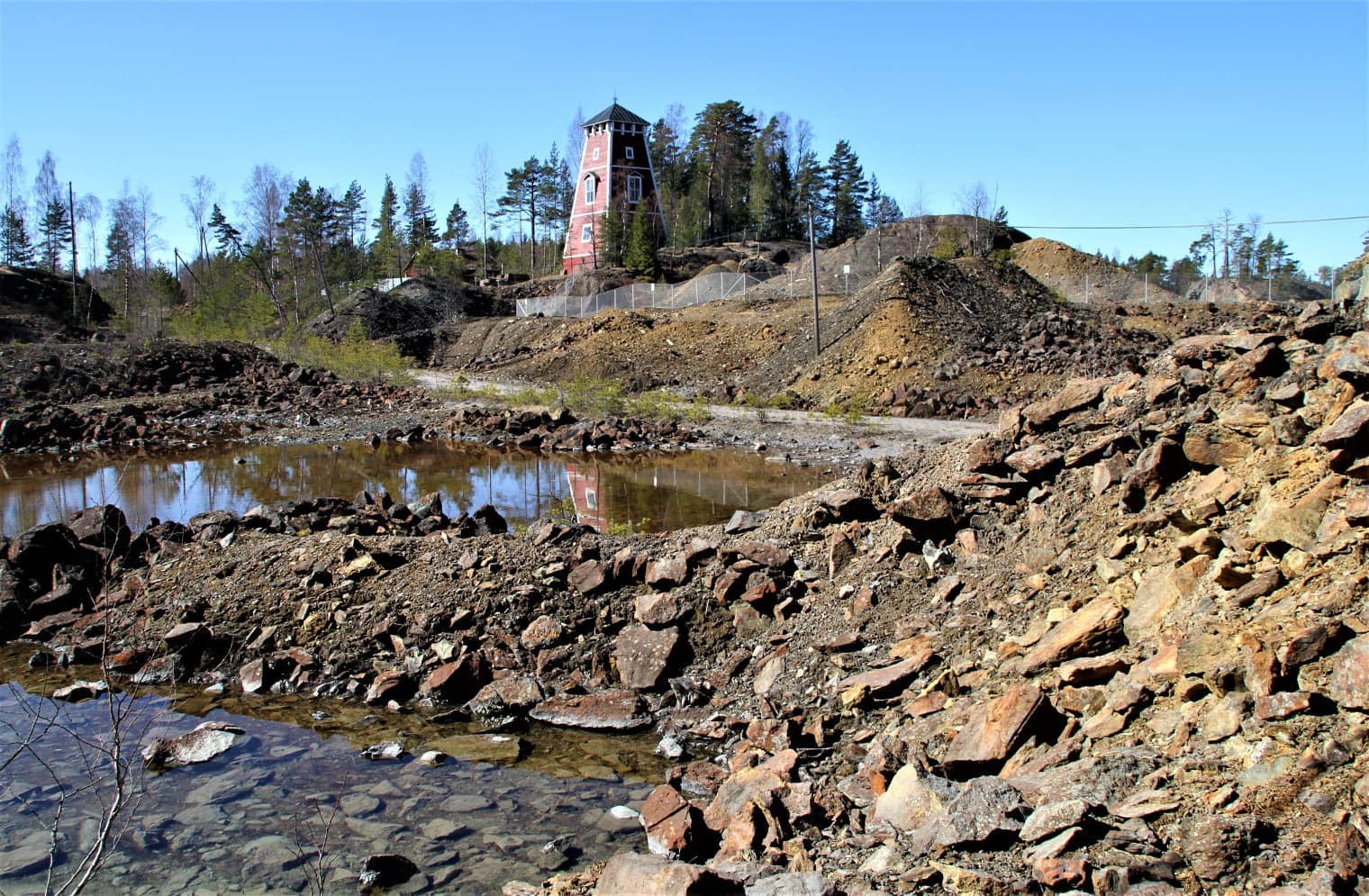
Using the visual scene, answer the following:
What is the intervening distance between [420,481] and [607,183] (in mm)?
47547

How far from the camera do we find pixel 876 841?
4.73 meters

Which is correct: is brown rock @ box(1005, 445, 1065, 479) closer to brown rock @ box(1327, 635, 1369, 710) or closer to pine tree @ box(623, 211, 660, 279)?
brown rock @ box(1327, 635, 1369, 710)

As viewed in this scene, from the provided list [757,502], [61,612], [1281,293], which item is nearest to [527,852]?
[61,612]

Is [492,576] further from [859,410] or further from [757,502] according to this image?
[859,410]

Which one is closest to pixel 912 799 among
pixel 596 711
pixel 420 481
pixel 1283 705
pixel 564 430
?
pixel 1283 705

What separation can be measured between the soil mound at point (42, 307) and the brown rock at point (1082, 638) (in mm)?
52657

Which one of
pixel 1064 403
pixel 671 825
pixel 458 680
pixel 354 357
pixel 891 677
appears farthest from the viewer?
pixel 354 357

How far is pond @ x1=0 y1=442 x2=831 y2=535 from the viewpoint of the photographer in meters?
Result: 15.6

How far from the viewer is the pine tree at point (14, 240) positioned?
6819 cm

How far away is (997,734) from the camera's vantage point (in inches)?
206

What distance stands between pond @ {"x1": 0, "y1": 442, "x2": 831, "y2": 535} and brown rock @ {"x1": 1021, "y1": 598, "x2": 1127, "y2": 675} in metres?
8.01

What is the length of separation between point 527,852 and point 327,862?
1115 millimetres

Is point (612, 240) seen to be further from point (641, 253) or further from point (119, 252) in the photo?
point (119, 252)

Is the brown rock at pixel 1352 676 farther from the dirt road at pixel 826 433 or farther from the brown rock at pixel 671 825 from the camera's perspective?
the dirt road at pixel 826 433
